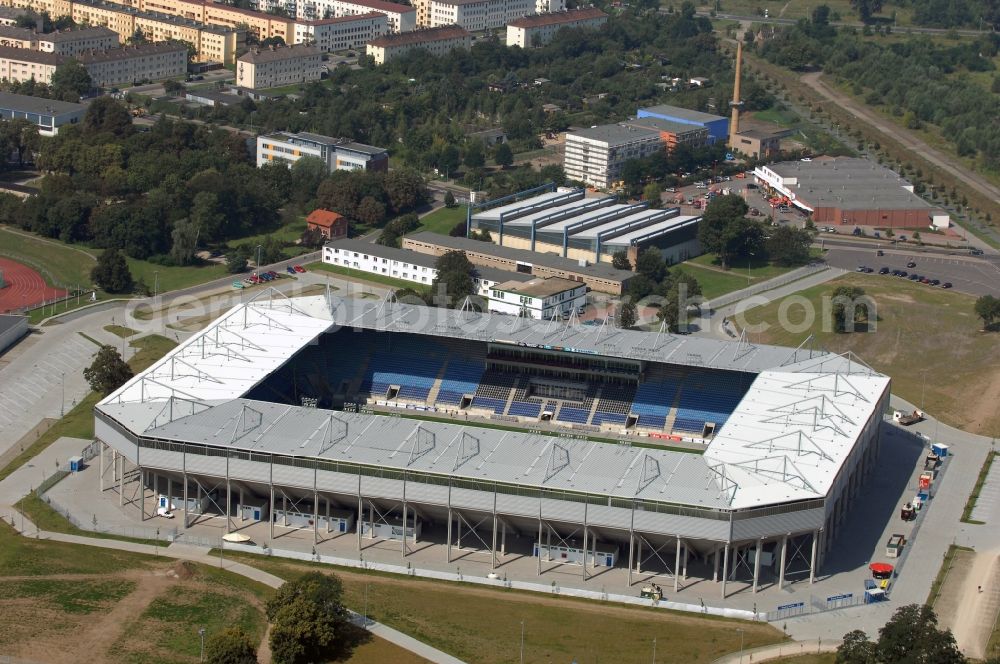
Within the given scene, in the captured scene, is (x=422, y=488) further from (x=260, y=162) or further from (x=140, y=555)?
(x=260, y=162)

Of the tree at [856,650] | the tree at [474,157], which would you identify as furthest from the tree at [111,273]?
the tree at [856,650]

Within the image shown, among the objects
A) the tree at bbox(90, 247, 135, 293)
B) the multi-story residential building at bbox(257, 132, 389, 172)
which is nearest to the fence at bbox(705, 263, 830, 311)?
the multi-story residential building at bbox(257, 132, 389, 172)

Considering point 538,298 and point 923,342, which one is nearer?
point 923,342

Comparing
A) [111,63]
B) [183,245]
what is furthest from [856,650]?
[111,63]

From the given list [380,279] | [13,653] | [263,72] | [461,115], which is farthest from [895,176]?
[13,653]

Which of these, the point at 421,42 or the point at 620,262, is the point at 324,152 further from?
the point at 421,42

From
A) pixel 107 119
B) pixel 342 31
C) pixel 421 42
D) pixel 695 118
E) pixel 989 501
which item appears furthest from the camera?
pixel 342 31

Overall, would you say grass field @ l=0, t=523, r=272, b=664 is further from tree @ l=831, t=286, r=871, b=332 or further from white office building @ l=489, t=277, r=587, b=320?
tree @ l=831, t=286, r=871, b=332
